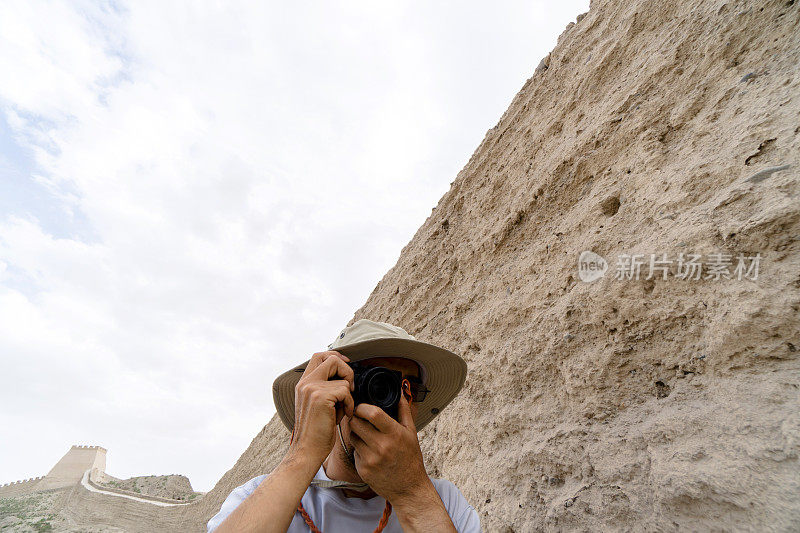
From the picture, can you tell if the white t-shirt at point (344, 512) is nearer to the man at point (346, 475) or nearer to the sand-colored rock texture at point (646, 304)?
the man at point (346, 475)

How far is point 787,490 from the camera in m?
1.03

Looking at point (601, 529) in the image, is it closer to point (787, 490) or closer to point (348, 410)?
point (787, 490)

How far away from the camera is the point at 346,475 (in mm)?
1171

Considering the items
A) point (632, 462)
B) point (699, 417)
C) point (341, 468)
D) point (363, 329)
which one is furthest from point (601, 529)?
point (363, 329)

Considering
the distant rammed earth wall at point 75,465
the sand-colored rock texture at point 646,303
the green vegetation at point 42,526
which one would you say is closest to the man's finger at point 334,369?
the sand-colored rock texture at point 646,303

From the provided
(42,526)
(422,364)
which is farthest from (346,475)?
(42,526)

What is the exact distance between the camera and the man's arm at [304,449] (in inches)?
34.0

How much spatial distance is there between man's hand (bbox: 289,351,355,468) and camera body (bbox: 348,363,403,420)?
42mm

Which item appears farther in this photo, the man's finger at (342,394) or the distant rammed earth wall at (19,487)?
the distant rammed earth wall at (19,487)

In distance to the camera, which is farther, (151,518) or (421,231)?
(151,518)

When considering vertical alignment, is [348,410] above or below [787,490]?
above

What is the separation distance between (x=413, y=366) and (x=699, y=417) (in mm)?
883

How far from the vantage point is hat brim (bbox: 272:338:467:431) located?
51.5 inches

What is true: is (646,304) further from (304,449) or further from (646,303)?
(304,449)
